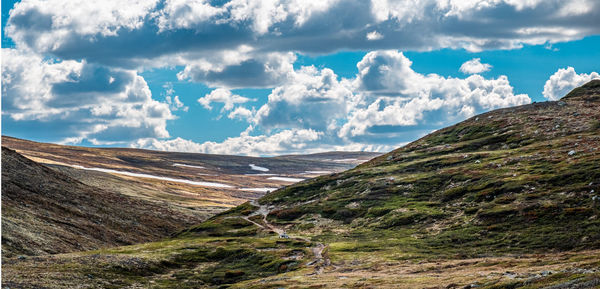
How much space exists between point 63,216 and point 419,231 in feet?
300

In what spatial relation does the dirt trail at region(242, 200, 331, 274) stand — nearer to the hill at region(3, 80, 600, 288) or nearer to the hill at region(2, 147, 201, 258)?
the hill at region(3, 80, 600, 288)

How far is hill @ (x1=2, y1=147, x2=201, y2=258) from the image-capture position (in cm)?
10569

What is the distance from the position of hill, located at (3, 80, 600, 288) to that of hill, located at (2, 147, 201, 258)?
11688 mm

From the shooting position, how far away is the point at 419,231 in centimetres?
11175

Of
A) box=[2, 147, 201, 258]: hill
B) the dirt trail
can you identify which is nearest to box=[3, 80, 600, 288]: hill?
the dirt trail

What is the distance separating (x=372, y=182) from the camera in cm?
16625

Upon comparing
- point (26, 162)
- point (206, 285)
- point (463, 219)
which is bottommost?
point (206, 285)

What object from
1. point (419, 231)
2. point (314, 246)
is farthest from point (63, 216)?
point (419, 231)

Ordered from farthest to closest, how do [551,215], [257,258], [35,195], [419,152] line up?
[419,152] → [35,195] → [257,258] → [551,215]

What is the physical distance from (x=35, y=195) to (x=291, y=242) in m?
75.8

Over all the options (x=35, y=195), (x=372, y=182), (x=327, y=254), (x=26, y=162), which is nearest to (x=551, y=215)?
(x=327, y=254)

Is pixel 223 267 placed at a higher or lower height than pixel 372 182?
lower

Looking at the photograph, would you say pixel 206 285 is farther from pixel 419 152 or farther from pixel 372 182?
pixel 419 152

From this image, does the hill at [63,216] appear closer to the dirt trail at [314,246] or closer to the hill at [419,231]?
the hill at [419,231]
